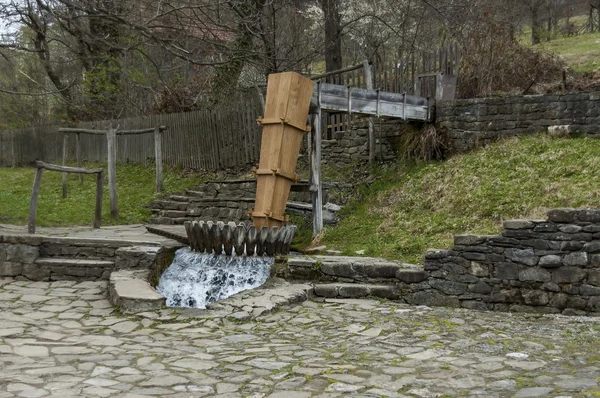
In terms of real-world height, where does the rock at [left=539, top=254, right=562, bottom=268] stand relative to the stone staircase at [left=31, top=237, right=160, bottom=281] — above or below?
above

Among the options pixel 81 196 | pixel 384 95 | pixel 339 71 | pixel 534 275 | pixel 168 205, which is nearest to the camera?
pixel 534 275

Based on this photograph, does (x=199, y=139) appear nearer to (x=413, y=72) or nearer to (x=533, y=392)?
(x=413, y=72)

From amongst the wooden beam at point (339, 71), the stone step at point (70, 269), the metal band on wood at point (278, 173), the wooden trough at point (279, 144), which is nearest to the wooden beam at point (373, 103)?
the wooden trough at point (279, 144)

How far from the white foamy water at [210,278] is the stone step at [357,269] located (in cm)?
58

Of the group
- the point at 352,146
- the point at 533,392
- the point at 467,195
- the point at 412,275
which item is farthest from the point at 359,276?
the point at 352,146

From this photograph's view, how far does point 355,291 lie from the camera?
776 centimetres

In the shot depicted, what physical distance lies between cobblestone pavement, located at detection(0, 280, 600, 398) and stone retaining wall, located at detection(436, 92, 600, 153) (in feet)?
17.8

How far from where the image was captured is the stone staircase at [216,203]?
12.0 metres

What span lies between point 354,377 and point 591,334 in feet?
9.13

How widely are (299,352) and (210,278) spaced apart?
136 inches

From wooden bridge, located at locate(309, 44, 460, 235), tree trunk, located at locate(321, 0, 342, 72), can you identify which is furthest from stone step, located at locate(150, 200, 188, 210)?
tree trunk, located at locate(321, 0, 342, 72)

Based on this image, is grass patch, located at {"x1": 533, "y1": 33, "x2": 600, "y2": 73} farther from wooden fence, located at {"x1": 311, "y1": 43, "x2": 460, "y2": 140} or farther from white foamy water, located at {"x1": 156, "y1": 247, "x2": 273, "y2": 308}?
white foamy water, located at {"x1": 156, "y1": 247, "x2": 273, "y2": 308}

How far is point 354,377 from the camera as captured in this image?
14.9 ft

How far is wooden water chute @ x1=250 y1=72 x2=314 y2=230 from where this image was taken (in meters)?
9.66
